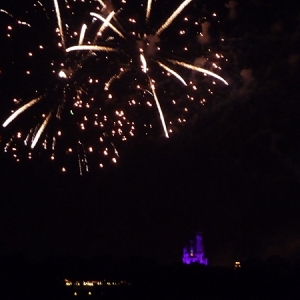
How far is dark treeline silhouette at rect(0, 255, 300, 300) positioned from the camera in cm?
3272

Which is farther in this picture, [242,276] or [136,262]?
[136,262]

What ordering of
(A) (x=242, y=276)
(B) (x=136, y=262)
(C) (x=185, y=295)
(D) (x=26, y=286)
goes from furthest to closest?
(B) (x=136, y=262)
(A) (x=242, y=276)
(C) (x=185, y=295)
(D) (x=26, y=286)

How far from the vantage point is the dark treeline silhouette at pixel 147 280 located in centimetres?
3272

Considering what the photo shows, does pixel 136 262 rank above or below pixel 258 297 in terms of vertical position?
above

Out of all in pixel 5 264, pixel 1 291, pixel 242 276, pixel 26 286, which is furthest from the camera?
pixel 242 276

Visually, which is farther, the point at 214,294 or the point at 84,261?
the point at 84,261

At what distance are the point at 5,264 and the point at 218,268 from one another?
581 inches

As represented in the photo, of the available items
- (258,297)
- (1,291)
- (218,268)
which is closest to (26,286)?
(1,291)

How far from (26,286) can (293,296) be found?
1271cm

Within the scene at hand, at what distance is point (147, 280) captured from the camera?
38438 millimetres

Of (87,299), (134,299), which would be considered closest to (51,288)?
(87,299)

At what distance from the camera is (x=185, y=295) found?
111 ft

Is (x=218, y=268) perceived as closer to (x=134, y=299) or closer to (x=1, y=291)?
(x=134, y=299)

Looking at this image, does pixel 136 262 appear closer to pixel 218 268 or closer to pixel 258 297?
pixel 218 268
